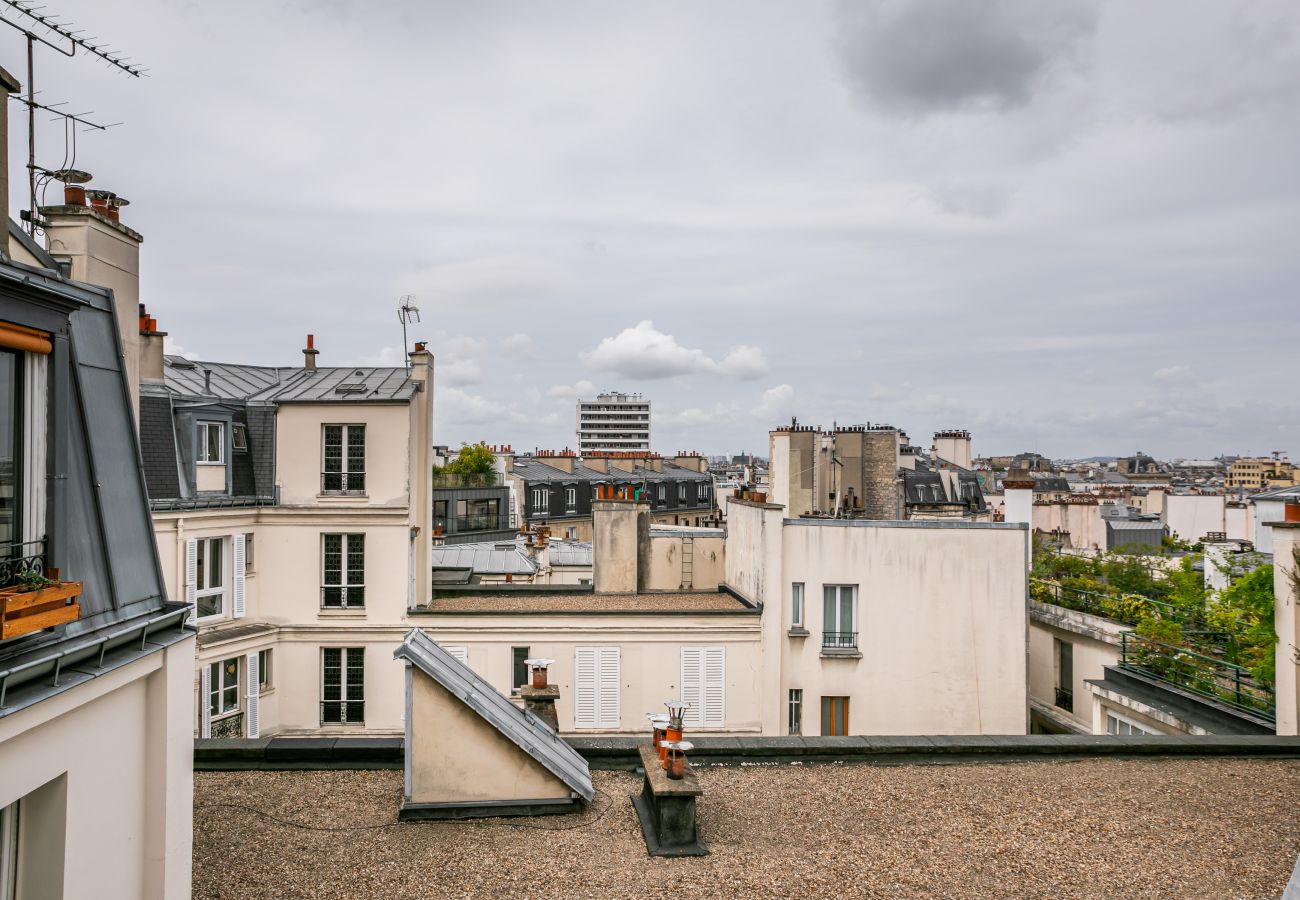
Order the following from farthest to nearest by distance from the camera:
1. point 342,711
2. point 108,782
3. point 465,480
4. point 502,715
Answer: point 465,480
point 342,711
point 502,715
point 108,782

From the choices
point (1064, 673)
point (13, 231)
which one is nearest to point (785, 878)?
point (13, 231)

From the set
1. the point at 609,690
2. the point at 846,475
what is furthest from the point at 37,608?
the point at 846,475

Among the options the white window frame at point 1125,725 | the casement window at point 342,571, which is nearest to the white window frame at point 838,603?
the white window frame at point 1125,725

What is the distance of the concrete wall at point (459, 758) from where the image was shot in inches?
268

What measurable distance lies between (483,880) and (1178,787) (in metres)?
6.58

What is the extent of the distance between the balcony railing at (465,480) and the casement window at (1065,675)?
2949 cm

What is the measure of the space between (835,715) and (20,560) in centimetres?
1507

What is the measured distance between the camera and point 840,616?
1642 centimetres

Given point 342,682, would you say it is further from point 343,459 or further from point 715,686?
point 715,686

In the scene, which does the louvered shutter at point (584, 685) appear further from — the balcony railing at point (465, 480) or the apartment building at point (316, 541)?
the balcony railing at point (465, 480)

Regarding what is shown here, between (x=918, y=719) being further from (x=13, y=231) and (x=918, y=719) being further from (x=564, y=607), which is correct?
(x=13, y=231)

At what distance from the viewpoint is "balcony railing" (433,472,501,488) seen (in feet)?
134

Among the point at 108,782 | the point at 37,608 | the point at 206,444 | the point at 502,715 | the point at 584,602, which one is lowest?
the point at 584,602

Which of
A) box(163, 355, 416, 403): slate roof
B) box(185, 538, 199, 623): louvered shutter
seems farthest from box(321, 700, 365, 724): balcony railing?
box(163, 355, 416, 403): slate roof
